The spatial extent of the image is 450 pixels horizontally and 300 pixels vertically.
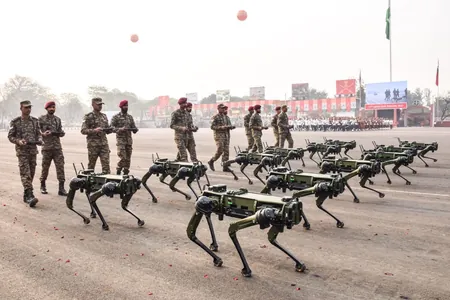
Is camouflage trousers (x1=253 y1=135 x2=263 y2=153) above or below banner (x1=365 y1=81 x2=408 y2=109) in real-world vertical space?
below

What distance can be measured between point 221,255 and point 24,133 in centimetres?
508

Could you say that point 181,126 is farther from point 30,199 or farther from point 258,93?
point 258,93

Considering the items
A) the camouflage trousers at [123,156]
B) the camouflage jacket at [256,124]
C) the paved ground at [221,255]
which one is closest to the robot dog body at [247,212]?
the paved ground at [221,255]

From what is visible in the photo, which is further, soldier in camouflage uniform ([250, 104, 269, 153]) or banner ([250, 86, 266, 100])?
banner ([250, 86, 266, 100])

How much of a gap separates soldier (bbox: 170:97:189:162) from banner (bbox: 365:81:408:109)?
54016mm

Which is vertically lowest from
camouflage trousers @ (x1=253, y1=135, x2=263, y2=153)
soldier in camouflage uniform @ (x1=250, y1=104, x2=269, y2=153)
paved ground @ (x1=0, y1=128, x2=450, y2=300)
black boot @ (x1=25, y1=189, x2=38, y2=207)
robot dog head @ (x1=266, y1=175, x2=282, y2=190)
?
paved ground @ (x1=0, y1=128, x2=450, y2=300)

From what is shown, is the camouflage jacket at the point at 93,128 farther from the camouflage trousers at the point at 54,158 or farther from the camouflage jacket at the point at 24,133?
the camouflage jacket at the point at 24,133

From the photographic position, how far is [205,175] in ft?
27.3

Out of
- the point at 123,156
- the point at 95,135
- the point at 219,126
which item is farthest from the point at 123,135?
the point at 219,126

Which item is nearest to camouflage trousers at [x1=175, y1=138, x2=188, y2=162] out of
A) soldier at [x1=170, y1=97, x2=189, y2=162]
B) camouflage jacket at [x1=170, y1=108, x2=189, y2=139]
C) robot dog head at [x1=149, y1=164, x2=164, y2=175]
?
soldier at [x1=170, y1=97, x2=189, y2=162]

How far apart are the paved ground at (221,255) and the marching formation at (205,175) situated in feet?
0.76

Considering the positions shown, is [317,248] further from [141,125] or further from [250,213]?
[141,125]

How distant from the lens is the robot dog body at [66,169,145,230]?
18.3ft

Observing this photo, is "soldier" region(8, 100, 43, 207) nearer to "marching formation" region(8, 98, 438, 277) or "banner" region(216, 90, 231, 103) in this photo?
"marching formation" region(8, 98, 438, 277)
